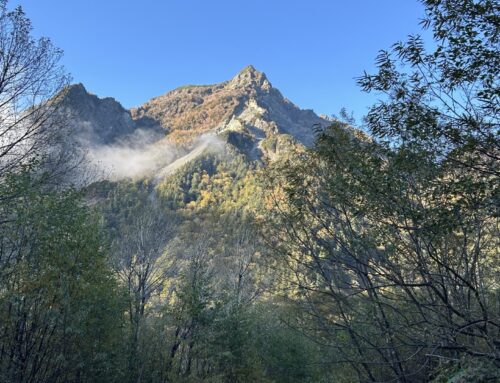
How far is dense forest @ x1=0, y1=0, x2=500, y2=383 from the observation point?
19.8ft

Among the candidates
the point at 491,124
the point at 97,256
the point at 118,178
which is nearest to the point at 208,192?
the point at 118,178

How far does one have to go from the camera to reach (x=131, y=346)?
19156 millimetres

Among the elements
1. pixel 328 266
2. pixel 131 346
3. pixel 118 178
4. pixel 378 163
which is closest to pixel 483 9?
pixel 378 163

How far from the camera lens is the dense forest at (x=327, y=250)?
6.05 metres

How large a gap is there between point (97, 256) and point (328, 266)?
9.72m

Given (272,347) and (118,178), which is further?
(118,178)

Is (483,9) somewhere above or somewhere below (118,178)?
below

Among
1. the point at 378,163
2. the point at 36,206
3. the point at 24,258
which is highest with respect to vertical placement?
the point at 36,206

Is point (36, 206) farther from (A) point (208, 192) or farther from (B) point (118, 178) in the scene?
(B) point (118, 178)

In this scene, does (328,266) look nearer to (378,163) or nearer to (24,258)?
(378,163)

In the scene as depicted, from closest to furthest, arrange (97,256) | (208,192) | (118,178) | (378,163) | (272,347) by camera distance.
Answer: (378,163) < (97,256) < (272,347) < (208,192) < (118,178)

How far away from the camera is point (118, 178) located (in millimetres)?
187125

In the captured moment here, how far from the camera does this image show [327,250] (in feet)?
28.1

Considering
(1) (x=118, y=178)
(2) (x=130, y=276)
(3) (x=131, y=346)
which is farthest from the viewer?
(1) (x=118, y=178)
